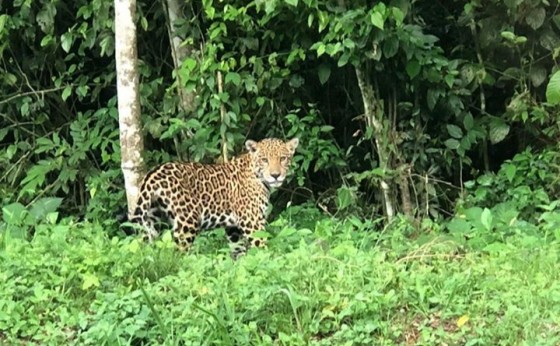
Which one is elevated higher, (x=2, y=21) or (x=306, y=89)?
(x=2, y=21)

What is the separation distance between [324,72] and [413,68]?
995mm

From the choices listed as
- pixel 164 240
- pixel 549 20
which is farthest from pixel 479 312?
pixel 549 20

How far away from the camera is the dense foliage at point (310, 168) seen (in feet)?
14.6

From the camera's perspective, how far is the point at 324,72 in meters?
8.41

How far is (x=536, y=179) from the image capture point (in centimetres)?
814

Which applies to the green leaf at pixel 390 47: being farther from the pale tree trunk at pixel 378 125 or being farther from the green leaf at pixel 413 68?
the pale tree trunk at pixel 378 125

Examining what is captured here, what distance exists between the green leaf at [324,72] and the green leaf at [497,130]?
169cm

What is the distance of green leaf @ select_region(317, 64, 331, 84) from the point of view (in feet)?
27.5

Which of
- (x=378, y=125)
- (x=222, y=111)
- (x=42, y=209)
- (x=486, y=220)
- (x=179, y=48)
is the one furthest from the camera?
(x=179, y=48)

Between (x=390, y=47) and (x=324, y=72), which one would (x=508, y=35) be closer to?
(x=390, y=47)

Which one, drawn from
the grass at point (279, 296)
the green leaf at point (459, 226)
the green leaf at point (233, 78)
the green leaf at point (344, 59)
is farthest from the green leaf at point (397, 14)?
the grass at point (279, 296)

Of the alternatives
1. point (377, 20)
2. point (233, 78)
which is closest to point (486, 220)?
point (377, 20)

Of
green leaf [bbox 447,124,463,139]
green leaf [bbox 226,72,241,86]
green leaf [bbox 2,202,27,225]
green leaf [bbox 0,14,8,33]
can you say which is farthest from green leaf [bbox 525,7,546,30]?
green leaf [bbox 0,14,8,33]

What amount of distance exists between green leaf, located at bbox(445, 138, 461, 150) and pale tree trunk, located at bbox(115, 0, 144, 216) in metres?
3.03
